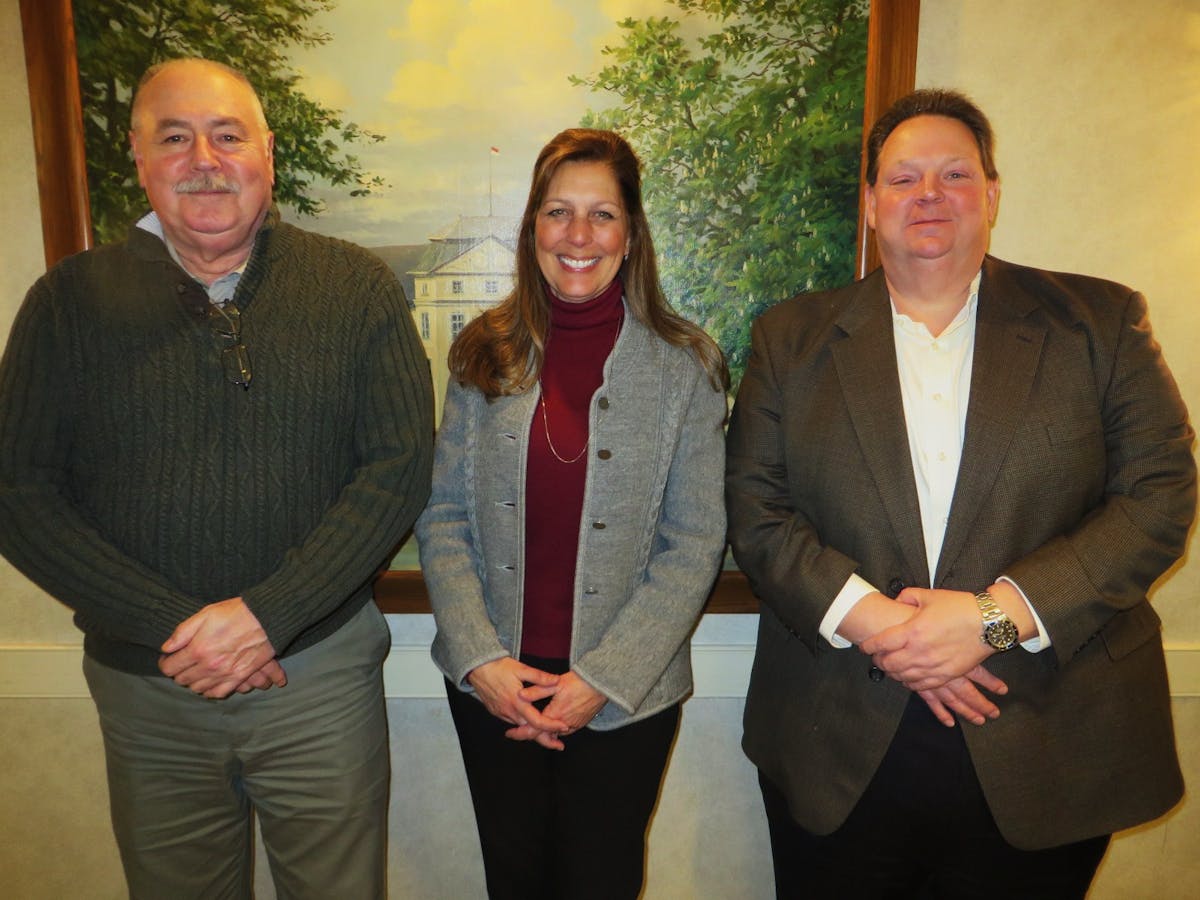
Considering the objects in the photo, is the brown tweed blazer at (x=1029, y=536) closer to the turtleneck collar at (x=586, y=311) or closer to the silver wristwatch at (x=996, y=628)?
the silver wristwatch at (x=996, y=628)

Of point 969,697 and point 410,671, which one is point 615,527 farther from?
point 410,671

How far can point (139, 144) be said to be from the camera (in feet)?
4.53

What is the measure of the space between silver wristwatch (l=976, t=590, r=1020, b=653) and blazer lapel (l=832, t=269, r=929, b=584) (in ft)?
0.34

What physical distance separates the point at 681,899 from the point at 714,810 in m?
0.29

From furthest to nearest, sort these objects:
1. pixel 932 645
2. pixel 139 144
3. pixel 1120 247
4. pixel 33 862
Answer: pixel 33 862
pixel 1120 247
pixel 139 144
pixel 932 645

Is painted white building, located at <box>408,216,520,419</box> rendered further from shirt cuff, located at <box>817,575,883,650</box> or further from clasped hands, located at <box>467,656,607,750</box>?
shirt cuff, located at <box>817,575,883,650</box>

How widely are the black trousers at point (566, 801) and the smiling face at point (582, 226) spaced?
0.76 metres

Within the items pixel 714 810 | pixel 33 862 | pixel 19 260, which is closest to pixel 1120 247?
pixel 714 810

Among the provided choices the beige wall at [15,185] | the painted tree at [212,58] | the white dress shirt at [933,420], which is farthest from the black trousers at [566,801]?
the beige wall at [15,185]

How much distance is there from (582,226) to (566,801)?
3.66 feet

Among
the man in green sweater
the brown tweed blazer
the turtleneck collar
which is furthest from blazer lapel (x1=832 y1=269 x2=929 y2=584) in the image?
the man in green sweater

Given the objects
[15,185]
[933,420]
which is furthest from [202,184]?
[933,420]

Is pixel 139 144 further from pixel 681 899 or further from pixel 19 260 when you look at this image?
pixel 681 899

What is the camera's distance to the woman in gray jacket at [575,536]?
141 centimetres
